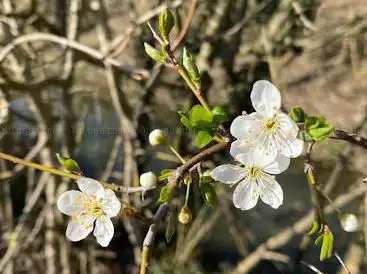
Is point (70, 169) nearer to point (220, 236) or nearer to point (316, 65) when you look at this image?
point (220, 236)

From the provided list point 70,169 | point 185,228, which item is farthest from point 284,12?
point 70,169

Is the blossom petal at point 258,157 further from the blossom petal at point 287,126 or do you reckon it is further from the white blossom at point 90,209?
the white blossom at point 90,209

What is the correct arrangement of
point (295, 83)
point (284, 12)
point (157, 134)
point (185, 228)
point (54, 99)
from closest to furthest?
point (157, 134) → point (284, 12) → point (54, 99) → point (185, 228) → point (295, 83)

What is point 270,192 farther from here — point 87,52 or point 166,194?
point 87,52

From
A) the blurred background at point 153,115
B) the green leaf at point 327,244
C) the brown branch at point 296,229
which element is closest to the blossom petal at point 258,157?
the green leaf at point 327,244

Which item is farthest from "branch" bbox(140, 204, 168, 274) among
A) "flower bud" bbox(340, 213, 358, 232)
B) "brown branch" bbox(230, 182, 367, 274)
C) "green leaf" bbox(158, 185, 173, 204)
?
"brown branch" bbox(230, 182, 367, 274)
